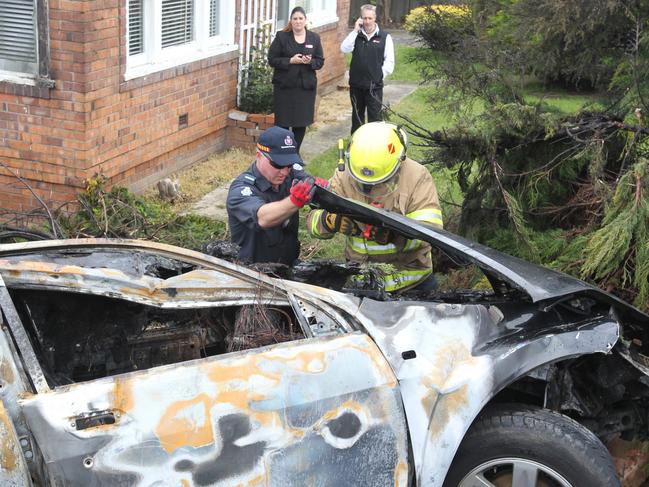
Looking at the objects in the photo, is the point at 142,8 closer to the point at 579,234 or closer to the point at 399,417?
the point at 579,234

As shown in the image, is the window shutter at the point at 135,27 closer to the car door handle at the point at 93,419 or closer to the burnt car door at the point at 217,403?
the burnt car door at the point at 217,403

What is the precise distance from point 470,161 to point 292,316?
106 inches

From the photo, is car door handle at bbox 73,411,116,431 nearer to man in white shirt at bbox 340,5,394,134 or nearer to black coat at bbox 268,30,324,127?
black coat at bbox 268,30,324,127

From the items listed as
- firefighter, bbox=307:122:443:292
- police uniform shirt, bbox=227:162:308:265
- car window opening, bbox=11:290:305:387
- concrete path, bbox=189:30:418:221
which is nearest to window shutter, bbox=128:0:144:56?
concrete path, bbox=189:30:418:221

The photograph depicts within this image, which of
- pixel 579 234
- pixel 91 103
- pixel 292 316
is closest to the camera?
pixel 292 316

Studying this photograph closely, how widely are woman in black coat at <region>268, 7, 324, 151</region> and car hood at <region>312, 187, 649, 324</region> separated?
6176 mm

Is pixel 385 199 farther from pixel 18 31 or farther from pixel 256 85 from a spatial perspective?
Answer: pixel 256 85

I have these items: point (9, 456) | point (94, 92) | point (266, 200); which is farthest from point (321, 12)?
point (9, 456)

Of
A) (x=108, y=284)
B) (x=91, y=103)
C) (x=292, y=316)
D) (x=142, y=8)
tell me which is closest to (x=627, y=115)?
(x=292, y=316)

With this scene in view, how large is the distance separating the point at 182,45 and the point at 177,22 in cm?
27

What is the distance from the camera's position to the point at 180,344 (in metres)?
4.39

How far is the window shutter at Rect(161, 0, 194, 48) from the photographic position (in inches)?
383

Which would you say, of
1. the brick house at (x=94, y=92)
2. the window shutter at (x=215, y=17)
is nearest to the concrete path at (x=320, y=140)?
the brick house at (x=94, y=92)

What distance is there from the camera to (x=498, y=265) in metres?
4.10
